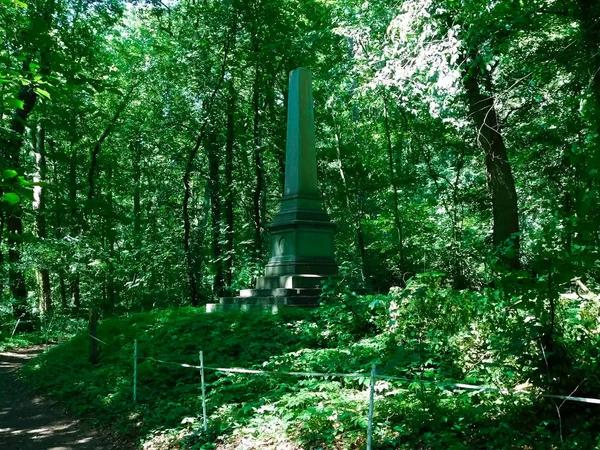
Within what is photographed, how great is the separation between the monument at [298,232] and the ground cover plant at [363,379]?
66.6 inches

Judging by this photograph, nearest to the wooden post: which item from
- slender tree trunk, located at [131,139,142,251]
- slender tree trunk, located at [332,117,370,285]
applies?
slender tree trunk, located at [131,139,142,251]

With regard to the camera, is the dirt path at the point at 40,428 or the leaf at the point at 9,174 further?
the dirt path at the point at 40,428

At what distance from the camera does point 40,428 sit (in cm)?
719

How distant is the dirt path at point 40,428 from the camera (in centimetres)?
634

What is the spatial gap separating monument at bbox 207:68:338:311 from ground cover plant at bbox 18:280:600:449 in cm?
169

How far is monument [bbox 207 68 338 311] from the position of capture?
11445mm

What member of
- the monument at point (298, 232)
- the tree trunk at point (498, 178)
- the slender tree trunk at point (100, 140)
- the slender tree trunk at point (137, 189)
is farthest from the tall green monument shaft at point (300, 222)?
the slender tree trunk at point (100, 140)

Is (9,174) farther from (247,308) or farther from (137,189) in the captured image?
(137,189)

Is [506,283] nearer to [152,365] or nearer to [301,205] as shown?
[152,365]

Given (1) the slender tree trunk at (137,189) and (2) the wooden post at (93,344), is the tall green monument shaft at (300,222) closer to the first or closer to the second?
(2) the wooden post at (93,344)

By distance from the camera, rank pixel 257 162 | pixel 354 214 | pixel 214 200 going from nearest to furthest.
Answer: pixel 257 162
pixel 214 200
pixel 354 214

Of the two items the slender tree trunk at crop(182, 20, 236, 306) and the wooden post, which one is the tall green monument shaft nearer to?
the wooden post

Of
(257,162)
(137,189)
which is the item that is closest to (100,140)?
(137,189)

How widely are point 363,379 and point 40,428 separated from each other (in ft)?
15.4
